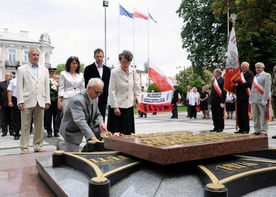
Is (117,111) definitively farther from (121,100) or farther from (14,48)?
(14,48)

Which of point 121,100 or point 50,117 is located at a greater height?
point 121,100

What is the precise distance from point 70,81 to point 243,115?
4332mm

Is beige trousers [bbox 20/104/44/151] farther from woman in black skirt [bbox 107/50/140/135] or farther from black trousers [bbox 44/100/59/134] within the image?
black trousers [bbox 44/100/59/134]

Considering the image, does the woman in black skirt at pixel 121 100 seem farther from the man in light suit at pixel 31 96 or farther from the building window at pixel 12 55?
the building window at pixel 12 55

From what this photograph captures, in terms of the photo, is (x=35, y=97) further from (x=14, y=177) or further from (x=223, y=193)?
(x=223, y=193)

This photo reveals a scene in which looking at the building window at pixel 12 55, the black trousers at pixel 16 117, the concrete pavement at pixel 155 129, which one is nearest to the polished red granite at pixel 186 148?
Result: the concrete pavement at pixel 155 129

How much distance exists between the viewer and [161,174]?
2.62 m

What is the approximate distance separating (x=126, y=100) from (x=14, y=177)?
218cm

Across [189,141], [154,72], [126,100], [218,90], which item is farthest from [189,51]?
[189,141]

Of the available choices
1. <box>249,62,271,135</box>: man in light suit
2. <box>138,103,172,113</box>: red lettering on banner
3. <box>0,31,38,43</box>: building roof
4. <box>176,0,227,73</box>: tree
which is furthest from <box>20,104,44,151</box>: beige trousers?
<box>0,31,38,43</box>: building roof

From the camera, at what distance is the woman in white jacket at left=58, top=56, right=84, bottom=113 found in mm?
5566

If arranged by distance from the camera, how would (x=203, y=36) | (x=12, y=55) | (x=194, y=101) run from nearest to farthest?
(x=194, y=101) < (x=203, y=36) < (x=12, y=55)

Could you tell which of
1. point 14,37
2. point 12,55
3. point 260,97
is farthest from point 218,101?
point 14,37

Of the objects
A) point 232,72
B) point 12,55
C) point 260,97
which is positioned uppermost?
point 12,55
